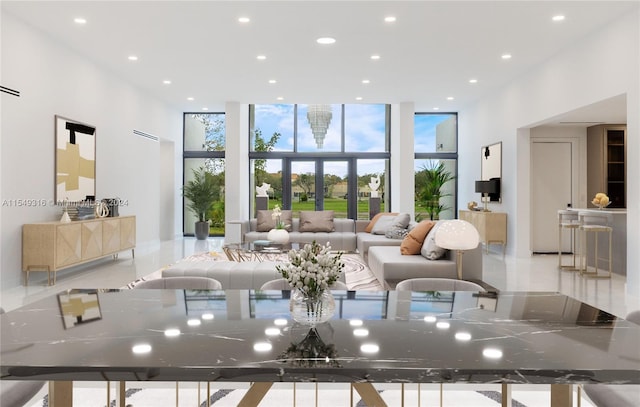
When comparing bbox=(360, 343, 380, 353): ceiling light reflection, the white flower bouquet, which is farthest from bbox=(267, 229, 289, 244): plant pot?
bbox=(360, 343, 380, 353): ceiling light reflection

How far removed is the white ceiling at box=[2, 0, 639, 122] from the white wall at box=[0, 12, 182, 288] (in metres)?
0.27

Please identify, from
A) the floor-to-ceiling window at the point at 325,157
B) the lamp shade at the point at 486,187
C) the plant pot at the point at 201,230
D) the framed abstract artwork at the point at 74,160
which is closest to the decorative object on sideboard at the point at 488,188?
the lamp shade at the point at 486,187

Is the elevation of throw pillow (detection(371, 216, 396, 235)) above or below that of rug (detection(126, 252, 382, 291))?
above

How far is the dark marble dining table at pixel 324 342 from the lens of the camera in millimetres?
1130

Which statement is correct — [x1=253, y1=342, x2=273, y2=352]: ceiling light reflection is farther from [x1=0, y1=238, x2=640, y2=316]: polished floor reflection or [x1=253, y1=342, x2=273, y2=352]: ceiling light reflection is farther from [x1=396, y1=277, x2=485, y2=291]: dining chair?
[x1=0, y1=238, x2=640, y2=316]: polished floor reflection

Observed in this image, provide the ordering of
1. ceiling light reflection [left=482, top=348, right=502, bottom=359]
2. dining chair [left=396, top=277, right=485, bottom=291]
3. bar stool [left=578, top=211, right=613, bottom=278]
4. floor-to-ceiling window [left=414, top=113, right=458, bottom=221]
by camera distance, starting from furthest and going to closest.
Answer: floor-to-ceiling window [left=414, top=113, right=458, bottom=221]
bar stool [left=578, top=211, right=613, bottom=278]
dining chair [left=396, top=277, right=485, bottom=291]
ceiling light reflection [left=482, top=348, right=502, bottom=359]

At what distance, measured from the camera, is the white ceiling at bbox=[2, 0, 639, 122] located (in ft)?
16.3

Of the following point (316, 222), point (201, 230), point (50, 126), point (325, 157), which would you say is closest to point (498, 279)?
point (316, 222)

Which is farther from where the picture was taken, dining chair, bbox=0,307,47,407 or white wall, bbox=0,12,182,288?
Result: white wall, bbox=0,12,182,288

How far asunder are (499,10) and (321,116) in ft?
20.7

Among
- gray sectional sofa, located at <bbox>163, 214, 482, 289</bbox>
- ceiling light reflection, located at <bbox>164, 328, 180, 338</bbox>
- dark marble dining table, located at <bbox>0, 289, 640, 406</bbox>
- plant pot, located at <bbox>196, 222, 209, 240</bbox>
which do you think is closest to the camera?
dark marble dining table, located at <bbox>0, 289, 640, 406</bbox>

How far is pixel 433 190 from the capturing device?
10883 millimetres

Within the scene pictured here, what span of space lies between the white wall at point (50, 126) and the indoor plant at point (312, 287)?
4913 mm

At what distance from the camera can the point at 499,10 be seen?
4992mm
